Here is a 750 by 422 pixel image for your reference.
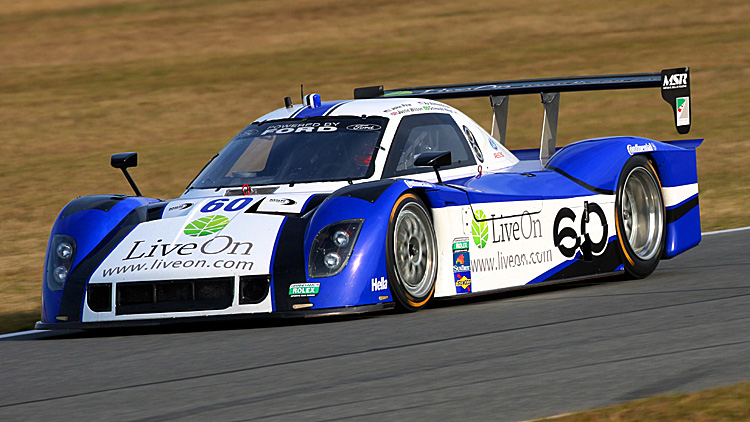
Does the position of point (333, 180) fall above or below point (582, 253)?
above

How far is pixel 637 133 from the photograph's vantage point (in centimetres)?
2066

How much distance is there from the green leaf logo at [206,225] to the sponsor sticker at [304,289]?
23.2 inches

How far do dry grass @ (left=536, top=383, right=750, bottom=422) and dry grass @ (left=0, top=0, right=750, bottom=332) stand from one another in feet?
25.0

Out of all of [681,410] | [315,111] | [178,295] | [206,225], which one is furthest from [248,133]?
[681,410]

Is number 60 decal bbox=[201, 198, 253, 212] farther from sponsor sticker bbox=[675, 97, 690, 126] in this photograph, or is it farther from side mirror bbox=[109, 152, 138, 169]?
sponsor sticker bbox=[675, 97, 690, 126]

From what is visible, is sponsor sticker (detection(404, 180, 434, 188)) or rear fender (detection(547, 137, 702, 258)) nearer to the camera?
sponsor sticker (detection(404, 180, 434, 188))

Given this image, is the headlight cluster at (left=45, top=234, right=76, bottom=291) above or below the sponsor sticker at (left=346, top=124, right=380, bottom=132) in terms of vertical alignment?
below

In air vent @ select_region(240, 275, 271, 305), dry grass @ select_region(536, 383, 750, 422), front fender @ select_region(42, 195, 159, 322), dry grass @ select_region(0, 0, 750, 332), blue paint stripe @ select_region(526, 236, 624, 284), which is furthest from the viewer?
dry grass @ select_region(0, 0, 750, 332)

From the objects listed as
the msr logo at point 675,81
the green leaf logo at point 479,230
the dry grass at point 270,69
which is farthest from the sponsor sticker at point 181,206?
the msr logo at point 675,81

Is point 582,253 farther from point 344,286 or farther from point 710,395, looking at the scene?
point 710,395

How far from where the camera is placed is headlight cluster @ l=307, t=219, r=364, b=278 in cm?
672

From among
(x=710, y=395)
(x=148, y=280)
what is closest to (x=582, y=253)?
(x=148, y=280)

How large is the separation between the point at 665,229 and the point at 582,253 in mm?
1079

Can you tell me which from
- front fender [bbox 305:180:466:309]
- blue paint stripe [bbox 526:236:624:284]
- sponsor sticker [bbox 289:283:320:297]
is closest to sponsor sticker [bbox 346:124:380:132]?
front fender [bbox 305:180:466:309]
